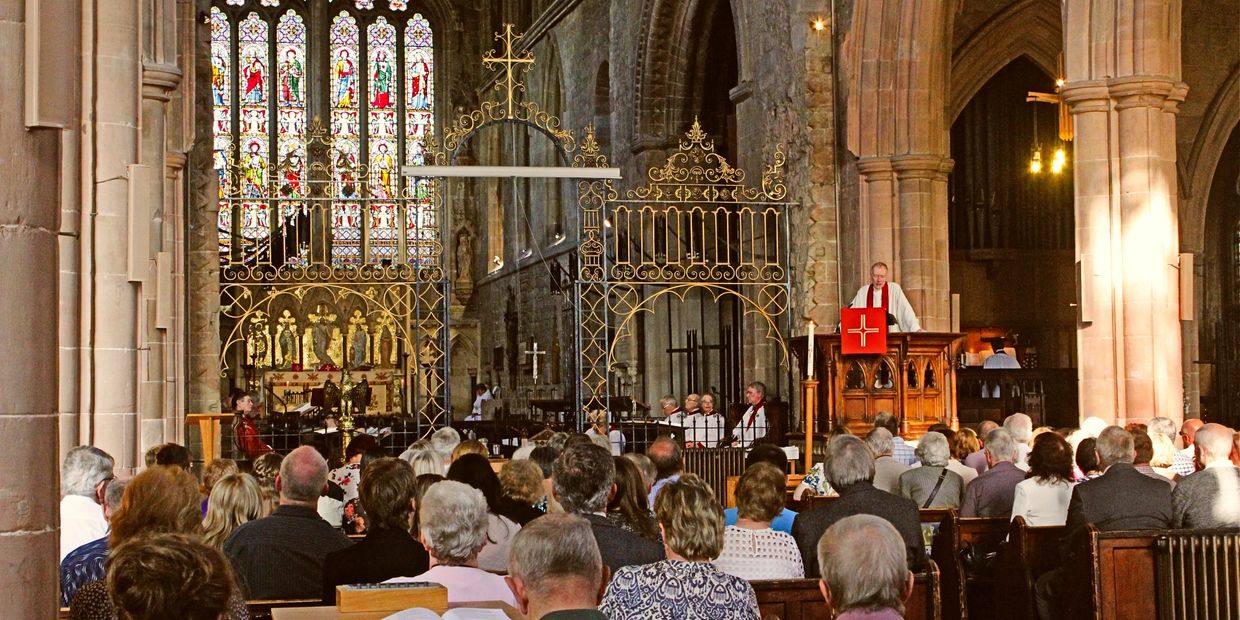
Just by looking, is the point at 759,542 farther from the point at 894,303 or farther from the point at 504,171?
the point at 504,171

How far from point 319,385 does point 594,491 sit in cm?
2254

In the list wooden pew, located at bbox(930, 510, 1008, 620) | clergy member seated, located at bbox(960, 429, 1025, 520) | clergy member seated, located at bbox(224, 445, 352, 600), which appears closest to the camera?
clergy member seated, located at bbox(224, 445, 352, 600)

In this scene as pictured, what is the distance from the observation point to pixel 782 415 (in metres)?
15.3

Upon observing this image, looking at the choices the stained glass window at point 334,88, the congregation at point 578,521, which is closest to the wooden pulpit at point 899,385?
the congregation at point 578,521

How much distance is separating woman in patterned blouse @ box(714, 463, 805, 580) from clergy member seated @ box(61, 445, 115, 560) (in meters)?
2.20

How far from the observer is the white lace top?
536cm

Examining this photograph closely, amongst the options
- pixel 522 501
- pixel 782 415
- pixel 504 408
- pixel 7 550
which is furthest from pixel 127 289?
pixel 504 408

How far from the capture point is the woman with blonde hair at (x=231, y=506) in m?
5.41

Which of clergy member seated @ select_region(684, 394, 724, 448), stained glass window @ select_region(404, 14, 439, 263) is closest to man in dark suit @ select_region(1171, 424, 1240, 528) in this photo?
clergy member seated @ select_region(684, 394, 724, 448)

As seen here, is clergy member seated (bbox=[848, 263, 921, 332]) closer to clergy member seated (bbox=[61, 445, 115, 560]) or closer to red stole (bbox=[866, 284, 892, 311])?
red stole (bbox=[866, 284, 892, 311])

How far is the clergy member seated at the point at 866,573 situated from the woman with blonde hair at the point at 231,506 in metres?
2.52

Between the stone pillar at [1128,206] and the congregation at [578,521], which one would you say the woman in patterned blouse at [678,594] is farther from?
the stone pillar at [1128,206]

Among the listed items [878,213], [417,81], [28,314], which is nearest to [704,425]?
[878,213]

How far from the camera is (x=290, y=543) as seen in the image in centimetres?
523
